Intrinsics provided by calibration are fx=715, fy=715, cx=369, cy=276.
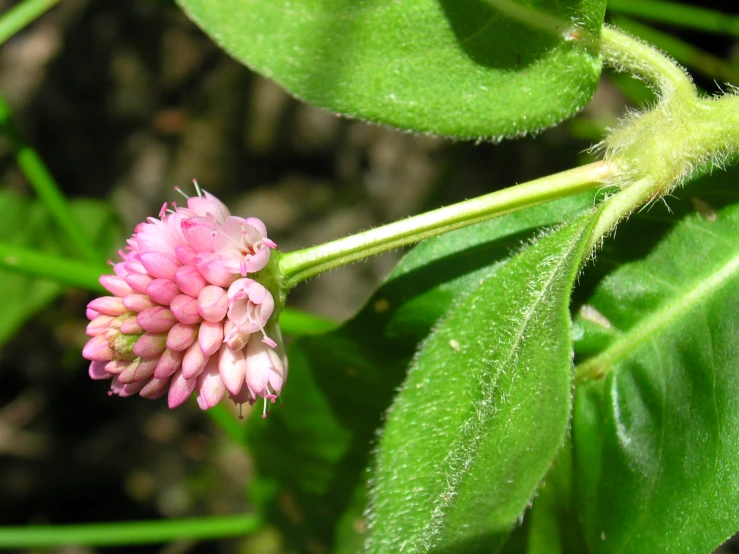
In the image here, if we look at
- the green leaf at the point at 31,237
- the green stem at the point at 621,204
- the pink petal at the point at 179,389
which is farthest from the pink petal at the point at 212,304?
the green leaf at the point at 31,237

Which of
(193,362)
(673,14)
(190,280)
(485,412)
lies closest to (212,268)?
(190,280)

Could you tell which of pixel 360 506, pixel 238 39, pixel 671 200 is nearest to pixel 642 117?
pixel 671 200

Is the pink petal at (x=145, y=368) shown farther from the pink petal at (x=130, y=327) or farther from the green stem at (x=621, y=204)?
the green stem at (x=621, y=204)

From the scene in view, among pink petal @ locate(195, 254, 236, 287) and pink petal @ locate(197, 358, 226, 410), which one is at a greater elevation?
pink petal @ locate(195, 254, 236, 287)

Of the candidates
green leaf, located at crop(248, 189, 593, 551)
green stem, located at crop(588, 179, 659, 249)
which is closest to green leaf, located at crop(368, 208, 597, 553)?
green stem, located at crop(588, 179, 659, 249)

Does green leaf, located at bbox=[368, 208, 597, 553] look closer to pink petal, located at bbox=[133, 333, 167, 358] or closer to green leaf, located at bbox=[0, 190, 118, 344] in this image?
pink petal, located at bbox=[133, 333, 167, 358]

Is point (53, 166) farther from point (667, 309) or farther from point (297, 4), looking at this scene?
point (667, 309)

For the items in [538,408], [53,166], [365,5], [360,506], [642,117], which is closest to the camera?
[538,408]
